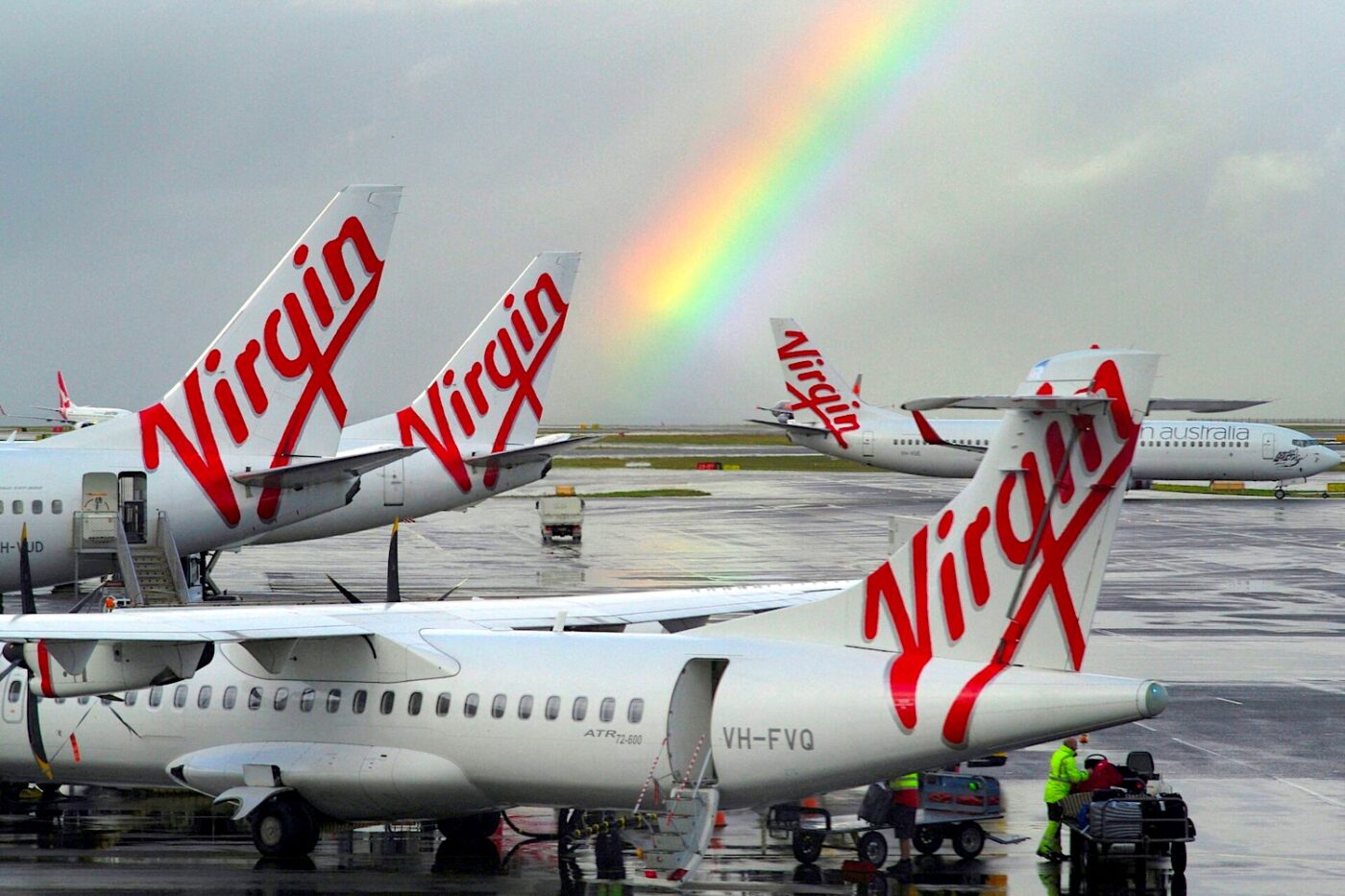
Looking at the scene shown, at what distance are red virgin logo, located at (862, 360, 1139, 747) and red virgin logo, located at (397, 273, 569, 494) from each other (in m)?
28.3

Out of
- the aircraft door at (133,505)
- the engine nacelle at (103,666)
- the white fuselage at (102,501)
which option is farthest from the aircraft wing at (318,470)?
the engine nacelle at (103,666)

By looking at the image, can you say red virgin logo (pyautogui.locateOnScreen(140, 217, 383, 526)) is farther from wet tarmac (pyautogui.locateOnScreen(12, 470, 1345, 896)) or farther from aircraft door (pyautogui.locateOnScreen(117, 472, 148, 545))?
wet tarmac (pyautogui.locateOnScreen(12, 470, 1345, 896))

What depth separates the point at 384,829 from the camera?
23.2m

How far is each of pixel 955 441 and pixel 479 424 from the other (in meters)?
50.9

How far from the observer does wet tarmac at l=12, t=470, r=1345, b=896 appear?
65.3 ft

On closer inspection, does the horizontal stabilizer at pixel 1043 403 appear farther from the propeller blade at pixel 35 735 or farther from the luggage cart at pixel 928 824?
the propeller blade at pixel 35 735

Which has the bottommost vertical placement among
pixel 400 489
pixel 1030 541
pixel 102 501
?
pixel 1030 541

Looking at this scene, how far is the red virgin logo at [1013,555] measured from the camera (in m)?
18.0

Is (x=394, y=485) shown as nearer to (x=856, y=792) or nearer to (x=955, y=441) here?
(x=856, y=792)

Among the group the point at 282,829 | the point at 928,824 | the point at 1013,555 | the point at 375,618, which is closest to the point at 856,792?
the point at 928,824

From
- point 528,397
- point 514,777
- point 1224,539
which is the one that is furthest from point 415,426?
point 1224,539

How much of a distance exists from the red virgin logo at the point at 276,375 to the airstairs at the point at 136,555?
1491 mm

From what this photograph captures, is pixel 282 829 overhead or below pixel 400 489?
below

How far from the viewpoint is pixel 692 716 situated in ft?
64.1
